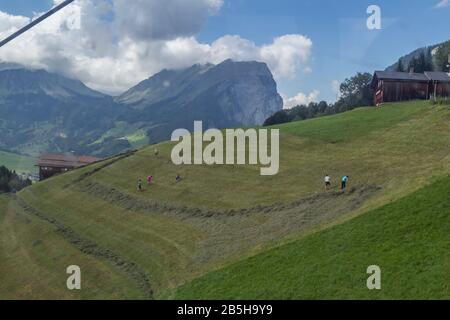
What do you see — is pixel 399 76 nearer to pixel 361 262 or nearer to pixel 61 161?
pixel 361 262

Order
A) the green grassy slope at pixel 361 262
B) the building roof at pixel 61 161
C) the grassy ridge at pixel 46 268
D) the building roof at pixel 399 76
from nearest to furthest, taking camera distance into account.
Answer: the green grassy slope at pixel 361 262
the grassy ridge at pixel 46 268
the building roof at pixel 399 76
the building roof at pixel 61 161

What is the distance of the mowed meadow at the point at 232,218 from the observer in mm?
31953

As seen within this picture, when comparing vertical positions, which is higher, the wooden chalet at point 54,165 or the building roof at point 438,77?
the building roof at point 438,77

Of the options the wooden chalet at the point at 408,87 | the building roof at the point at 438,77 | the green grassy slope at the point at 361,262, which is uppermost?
the building roof at the point at 438,77

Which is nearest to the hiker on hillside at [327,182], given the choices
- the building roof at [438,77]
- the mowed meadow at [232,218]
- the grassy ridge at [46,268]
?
the mowed meadow at [232,218]

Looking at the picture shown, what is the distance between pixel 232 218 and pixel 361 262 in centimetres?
2209

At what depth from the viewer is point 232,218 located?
159 ft

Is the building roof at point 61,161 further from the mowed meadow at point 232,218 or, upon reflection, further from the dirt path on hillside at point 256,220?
the dirt path on hillside at point 256,220

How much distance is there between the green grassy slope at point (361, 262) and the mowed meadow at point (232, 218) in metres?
0.14

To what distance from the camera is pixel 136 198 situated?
216 ft

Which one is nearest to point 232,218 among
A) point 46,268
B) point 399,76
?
point 46,268

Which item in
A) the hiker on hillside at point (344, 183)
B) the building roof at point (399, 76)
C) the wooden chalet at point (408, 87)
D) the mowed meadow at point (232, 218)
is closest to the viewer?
the mowed meadow at point (232, 218)

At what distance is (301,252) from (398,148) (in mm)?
32759
